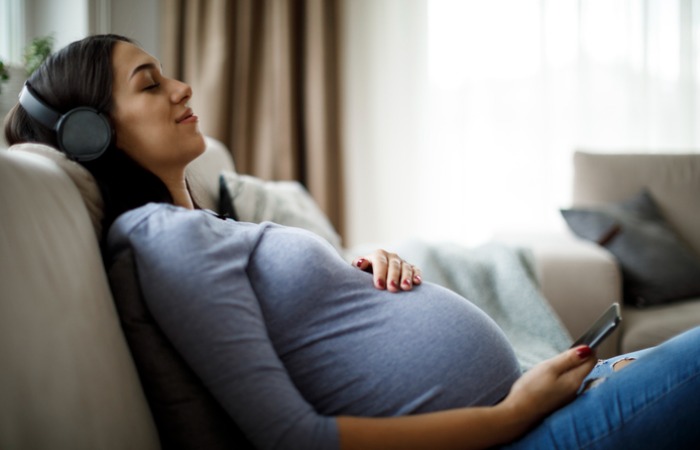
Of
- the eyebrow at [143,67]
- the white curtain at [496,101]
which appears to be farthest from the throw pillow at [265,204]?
the white curtain at [496,101]

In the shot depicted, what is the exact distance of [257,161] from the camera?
2760mm

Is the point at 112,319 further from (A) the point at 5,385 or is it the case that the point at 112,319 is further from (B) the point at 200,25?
(B) the point at 200,25

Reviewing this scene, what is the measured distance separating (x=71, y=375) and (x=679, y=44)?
2894 mm

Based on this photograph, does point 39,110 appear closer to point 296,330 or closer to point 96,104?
point 96,104

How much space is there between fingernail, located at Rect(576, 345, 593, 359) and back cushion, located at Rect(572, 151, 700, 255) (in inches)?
61.9

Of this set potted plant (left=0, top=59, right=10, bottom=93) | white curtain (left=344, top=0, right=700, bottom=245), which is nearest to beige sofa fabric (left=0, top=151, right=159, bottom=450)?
potted plant (left=0, top=59, right=10, bottom=93)

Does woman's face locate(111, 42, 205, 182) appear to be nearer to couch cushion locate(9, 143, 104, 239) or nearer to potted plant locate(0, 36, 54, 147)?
couch cushion locate(9, 143, 104, 239)

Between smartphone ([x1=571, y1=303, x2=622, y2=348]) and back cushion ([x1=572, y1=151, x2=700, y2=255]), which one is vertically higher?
back cushion ([x1=572, y1=151, x2=700, y2=255])

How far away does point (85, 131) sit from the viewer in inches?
29.6

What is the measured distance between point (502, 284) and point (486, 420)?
2.55 ft

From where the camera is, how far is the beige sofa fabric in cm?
58

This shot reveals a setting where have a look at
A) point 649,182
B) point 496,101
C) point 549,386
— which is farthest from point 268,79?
point 549,386

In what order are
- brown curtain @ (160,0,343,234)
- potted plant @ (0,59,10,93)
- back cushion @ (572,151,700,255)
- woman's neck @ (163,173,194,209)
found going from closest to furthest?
1. woman's neck @ (163,173,194,209)
2. potted plant @ (0,59,10,93)
3. back cushion @ (572,151,700,255)
4. brown curtain @ (160,0,343,234)

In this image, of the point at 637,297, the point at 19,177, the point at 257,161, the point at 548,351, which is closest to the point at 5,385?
the point at 19,177
